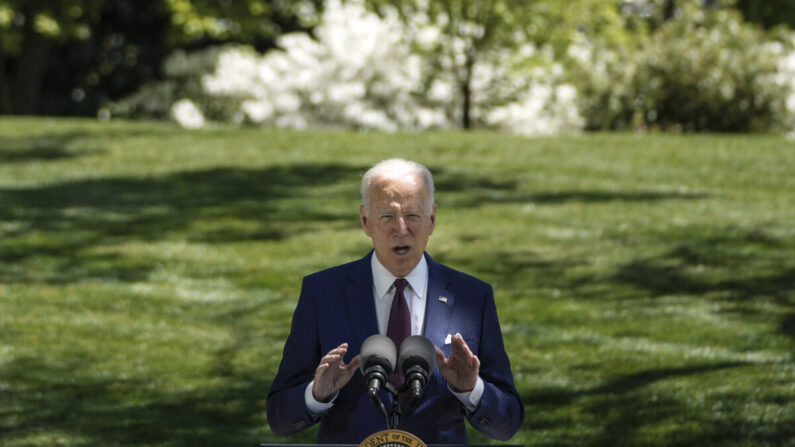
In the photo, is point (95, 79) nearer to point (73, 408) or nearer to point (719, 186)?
point (719, 186)

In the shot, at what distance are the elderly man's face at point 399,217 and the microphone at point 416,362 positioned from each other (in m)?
0.57

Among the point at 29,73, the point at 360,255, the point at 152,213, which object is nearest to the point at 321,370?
the point at 360,255

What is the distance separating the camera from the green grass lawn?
810 cm

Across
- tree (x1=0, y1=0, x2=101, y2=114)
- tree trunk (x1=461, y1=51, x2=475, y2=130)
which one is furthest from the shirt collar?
tree (x1=0, y1=0, x2=101, y2=114)

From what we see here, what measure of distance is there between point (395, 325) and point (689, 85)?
19784 millimetres

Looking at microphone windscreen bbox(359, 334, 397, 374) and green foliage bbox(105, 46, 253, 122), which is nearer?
microphone windscreen bbox(359, 334, 397, 374)

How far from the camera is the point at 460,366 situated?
382cm

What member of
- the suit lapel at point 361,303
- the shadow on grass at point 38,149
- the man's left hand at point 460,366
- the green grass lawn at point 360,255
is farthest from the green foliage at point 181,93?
the man's left hand at point 460,366

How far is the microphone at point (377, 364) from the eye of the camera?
3363 millimetres

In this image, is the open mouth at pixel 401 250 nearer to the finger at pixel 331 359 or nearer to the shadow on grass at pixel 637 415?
the finger at pixel 331 359

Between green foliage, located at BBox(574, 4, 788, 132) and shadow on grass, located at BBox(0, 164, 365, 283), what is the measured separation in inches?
334

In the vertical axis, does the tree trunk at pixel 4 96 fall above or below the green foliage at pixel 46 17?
below

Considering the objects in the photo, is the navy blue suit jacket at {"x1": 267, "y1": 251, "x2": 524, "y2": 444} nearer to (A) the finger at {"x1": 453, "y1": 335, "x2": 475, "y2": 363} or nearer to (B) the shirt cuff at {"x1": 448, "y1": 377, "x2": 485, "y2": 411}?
(B) the shirt cuff at {"x1": 448, "y1": 377, "x2": 485, "y2": 411}

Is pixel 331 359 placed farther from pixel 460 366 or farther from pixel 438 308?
pixel 438 308
